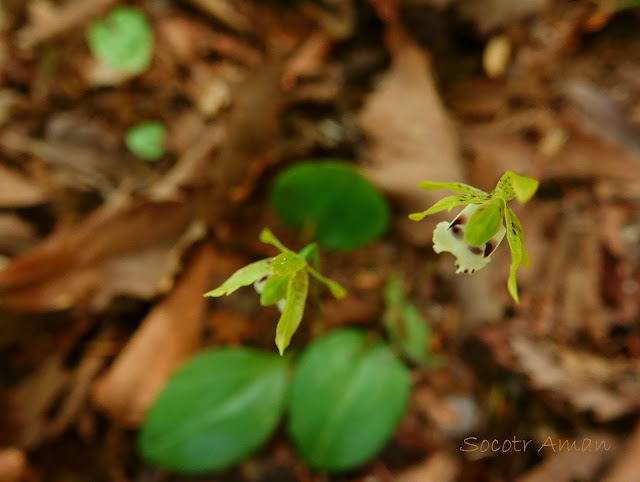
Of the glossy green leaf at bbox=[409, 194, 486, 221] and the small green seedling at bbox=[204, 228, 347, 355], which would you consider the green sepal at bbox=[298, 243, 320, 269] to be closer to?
the small green seedling at bbox=[204, 228, 347, 355]

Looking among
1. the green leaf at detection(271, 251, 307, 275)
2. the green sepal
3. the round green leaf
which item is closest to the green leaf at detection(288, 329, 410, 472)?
the round green leaf

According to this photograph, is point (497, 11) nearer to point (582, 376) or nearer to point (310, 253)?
point (582, 376)

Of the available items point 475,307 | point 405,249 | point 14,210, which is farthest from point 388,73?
point 14,210

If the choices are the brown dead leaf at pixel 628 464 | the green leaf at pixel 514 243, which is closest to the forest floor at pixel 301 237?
the brown dead leaf at pixel 628 464

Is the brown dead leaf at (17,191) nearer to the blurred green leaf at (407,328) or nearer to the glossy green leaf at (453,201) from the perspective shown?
the blurred green leaf at (407,328)

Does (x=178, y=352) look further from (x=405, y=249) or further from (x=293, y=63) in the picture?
(x=293, y=63)

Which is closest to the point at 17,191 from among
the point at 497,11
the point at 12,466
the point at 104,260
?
the point at 104,260
